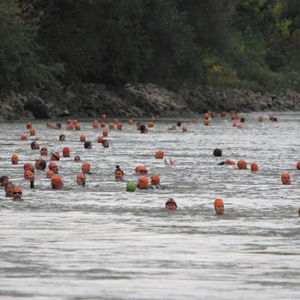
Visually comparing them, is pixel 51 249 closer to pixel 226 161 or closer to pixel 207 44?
pixel 226 161

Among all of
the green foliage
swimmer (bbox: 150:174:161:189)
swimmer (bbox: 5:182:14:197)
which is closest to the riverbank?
the green foliage

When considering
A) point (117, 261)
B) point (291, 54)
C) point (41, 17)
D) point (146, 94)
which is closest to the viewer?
point (117, 261)

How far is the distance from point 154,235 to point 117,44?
196 ft

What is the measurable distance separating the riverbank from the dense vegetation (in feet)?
2.91

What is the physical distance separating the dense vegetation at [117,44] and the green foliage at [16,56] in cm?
5

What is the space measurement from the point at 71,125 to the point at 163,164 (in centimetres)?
2158

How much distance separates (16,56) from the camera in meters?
61.0

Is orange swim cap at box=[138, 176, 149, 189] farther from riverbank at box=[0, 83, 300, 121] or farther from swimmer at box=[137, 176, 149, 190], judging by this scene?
riverbank at box=[0, 83, 300, 121]

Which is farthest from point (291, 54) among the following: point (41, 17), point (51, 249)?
point (51, 249)

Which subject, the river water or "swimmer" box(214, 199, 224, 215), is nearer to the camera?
the river water

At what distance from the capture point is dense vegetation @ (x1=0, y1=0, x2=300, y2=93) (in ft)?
Result: 207

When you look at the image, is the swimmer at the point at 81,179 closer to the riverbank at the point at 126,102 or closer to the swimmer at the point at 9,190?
the swimmer at the point at 9,190

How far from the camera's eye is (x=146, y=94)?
80.2 meters

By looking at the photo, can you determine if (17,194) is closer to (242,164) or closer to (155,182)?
(155,182)
